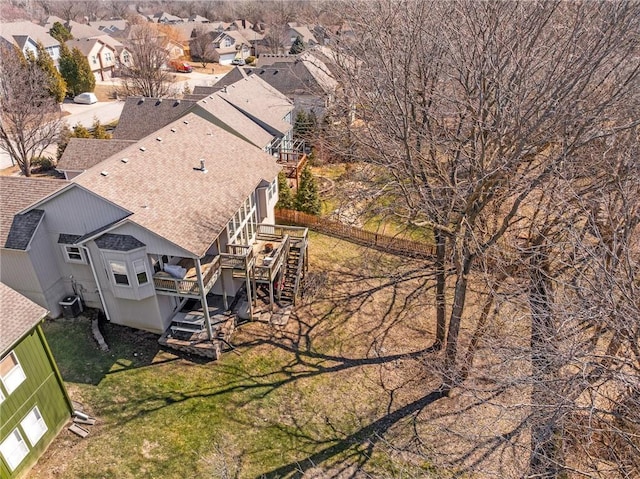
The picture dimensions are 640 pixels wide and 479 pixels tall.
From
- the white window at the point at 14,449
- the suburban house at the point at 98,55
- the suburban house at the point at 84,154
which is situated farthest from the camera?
the suburban house at the point at 98,55

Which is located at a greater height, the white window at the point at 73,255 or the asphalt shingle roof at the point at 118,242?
the asphalt shingle roof at the point at 118,242

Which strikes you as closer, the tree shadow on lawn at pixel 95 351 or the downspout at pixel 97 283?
the tree shadow on lawn at pixel 95 351

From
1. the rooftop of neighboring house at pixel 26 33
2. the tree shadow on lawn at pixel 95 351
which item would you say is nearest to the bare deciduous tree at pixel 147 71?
the rooftop of neighboring house at pixel 26 33

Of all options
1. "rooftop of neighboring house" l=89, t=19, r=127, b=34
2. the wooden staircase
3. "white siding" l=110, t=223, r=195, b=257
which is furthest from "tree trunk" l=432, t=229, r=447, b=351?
"rooftop of neighboring house" l=89, t=19, r=127, b=34

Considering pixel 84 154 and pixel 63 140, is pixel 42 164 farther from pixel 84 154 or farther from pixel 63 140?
pixel 84 154

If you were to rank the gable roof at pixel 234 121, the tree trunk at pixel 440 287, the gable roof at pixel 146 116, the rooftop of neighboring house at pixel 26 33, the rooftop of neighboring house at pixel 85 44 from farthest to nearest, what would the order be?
the rooftop of neighboring house at pixel 85 44
the rooftop of neighboring house at pixel 26 33
the gable roof at pixel 146 116
the gable roof at pixel 234 121
the tree trunk at pixel 440 287

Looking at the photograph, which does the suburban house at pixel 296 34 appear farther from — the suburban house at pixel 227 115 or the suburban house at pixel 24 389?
the suburban house at pixel 24 389

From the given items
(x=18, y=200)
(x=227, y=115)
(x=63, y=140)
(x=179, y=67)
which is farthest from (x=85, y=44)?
(x=18, y=200)

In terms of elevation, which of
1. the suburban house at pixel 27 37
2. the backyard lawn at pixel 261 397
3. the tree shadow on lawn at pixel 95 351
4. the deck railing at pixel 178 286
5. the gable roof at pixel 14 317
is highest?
the suburban house at pixel 27 37
